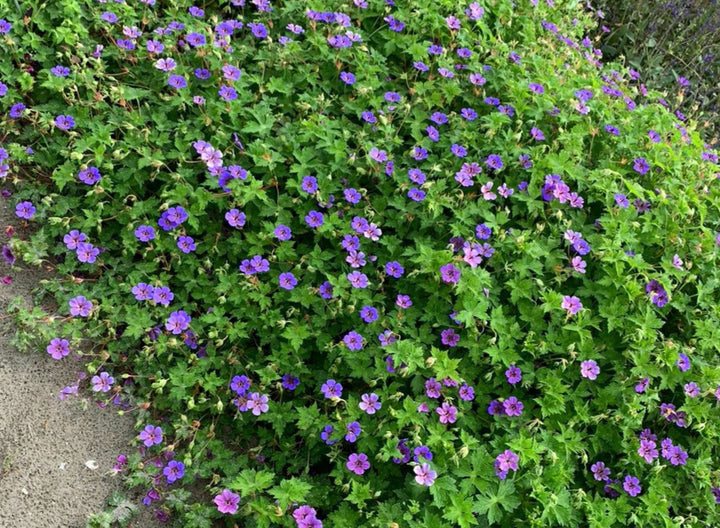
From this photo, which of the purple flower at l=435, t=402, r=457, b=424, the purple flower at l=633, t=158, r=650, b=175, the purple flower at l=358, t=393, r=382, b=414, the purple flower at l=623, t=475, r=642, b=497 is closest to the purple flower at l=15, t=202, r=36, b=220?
the purple flower at l=358, t=393, r=382, b=414

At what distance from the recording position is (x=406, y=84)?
11.5ft

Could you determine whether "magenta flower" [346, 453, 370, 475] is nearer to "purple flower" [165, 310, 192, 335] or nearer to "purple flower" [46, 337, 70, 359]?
"purple flower" [165, 310, 192, 335]

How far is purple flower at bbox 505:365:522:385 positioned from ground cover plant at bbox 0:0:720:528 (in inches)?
0.5

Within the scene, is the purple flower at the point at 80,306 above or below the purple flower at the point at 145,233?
below

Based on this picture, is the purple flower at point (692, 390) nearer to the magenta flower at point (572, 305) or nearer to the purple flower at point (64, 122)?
the magenta flower at point (572, 305)

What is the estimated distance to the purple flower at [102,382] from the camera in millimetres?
2707

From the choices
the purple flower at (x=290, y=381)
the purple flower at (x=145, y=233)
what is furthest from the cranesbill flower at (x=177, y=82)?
the purple flower at (x=290, y=381)

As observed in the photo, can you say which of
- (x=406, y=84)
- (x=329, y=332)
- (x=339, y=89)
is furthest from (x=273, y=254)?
(x=406, y=84)

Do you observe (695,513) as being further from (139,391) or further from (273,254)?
(139,391)

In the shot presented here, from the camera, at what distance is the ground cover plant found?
2.58 m

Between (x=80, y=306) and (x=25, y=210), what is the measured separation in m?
0.58

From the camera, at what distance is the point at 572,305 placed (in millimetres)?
2820

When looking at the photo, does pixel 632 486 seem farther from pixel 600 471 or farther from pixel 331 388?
pixel 331 388

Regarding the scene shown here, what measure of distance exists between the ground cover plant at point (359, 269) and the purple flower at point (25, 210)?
0.01 m
